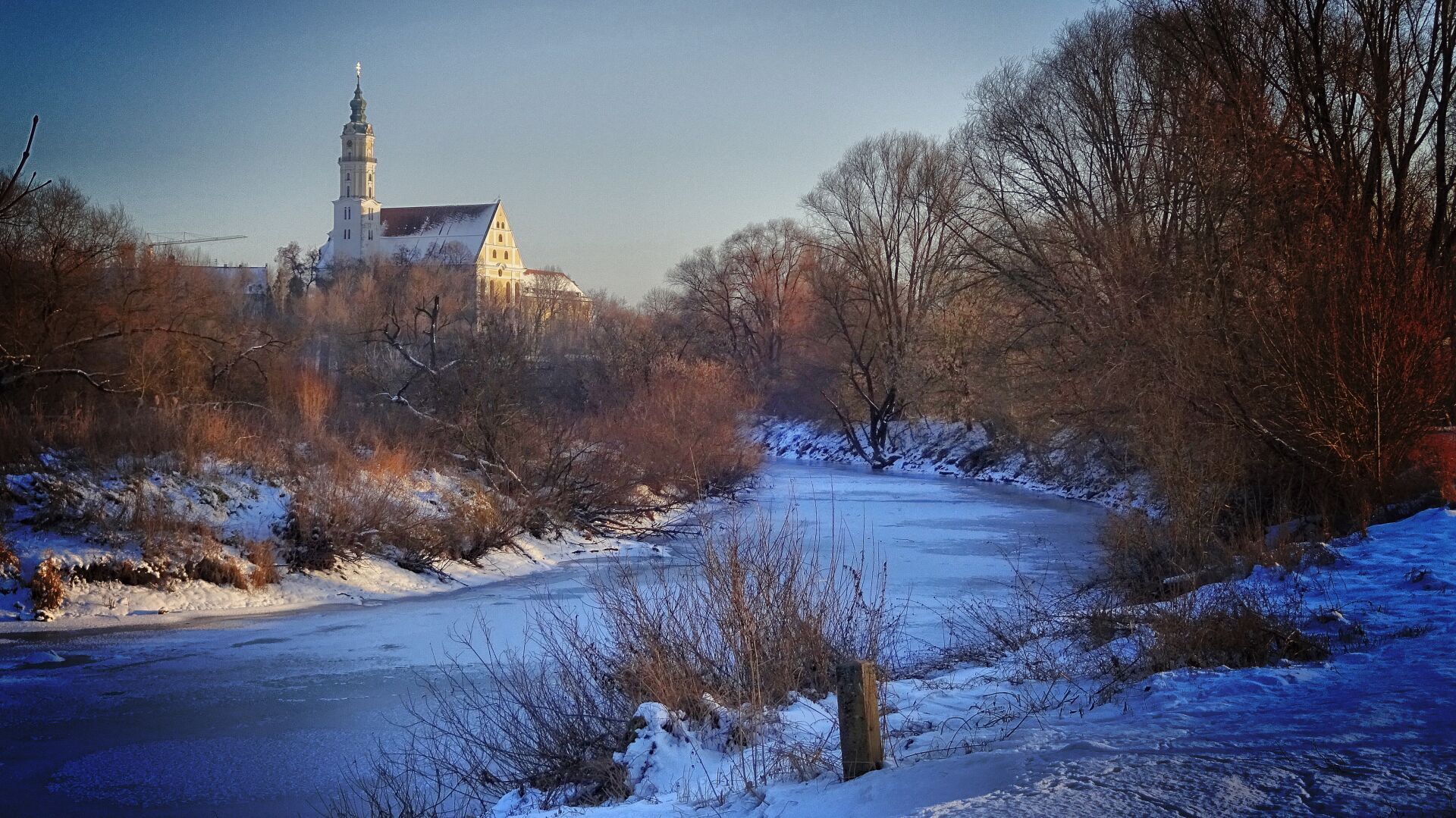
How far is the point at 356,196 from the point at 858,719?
103 metres

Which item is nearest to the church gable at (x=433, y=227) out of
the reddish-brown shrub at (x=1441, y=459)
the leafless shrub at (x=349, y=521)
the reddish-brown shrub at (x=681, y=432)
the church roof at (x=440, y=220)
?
the church roof at (x=440, y=220)

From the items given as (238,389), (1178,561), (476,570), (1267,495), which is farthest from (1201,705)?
(238,389)

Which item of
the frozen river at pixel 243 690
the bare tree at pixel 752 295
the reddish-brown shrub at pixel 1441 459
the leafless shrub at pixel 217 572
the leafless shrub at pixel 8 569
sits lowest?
the frozen river at pixel 243 690

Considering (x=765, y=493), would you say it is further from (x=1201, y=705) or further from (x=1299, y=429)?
(x=1201, y=705)

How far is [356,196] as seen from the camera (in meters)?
101

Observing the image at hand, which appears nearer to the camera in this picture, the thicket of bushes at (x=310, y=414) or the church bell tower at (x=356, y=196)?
the thicket of bushes at (x=310, y=414)

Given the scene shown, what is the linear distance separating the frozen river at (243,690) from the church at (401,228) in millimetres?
78959

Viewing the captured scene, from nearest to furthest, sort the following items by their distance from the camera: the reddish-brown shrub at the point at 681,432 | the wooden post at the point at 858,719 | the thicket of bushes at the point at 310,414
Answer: the wooden post at the point at 858,719 < the thicket of bushes at the point at 310,414 < the reddish-brown shrub at the point at 681,432

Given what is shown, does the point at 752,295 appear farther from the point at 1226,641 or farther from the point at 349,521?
the point at 1226,641

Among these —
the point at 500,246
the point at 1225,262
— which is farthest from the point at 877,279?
the point at 500,246

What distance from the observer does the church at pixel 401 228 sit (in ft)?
312

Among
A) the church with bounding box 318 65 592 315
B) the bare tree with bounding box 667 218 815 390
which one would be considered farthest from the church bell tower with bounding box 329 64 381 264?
the bare tree with bounding box 667 218 815 390

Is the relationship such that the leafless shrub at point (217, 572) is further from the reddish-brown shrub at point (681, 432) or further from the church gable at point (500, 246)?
the church gable at point (500, 246)

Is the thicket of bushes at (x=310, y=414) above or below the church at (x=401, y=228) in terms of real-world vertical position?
below
